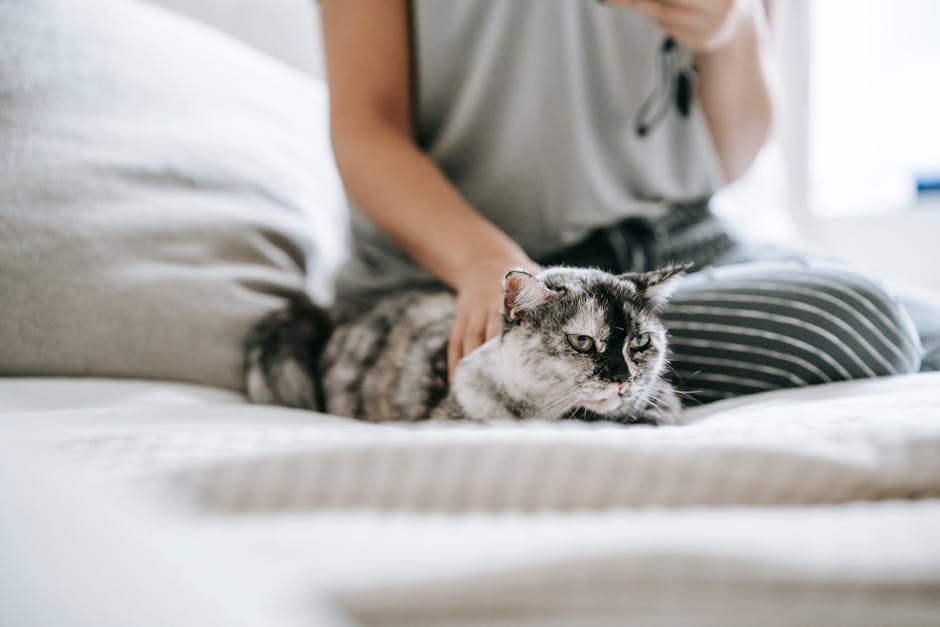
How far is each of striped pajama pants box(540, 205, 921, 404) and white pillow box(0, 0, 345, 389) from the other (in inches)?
25.0

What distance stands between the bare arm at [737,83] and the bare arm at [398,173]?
1.27ft

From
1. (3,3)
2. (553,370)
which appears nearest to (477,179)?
(553,370)

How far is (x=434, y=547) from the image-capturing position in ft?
0.99

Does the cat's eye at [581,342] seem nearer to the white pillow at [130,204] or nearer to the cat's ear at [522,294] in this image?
the cat's ear at [522,294]

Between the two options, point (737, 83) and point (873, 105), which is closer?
point (737, 83)

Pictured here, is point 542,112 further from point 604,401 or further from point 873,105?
point 873,105

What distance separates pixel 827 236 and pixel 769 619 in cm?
239

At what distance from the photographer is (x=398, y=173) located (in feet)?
2.76

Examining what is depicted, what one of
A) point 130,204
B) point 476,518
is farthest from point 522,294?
point 130,204

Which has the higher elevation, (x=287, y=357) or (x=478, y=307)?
(x=478, y=307)

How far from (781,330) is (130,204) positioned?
2.89ft

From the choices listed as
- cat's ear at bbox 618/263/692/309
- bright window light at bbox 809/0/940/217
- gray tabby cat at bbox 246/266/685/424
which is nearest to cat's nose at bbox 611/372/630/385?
gray tabby cat at bbox 246/266/685/424

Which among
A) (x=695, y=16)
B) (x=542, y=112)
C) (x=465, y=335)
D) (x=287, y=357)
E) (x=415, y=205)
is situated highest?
(x=695, y=16)

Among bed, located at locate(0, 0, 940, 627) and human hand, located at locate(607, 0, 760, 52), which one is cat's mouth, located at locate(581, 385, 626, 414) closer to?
bed, located at locate(0, 0, 940, 627)
